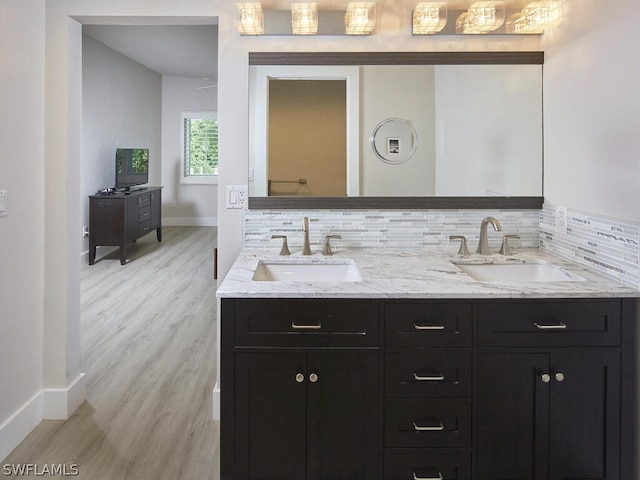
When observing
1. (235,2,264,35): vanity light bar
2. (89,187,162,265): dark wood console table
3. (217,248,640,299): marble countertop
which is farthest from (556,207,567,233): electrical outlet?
(89,187,162,265): dark wood console table

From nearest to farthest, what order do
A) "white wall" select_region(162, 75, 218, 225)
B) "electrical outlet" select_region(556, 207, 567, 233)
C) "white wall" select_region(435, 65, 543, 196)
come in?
1. "electrical outlet" select_region(556, 207, 567, 233)
2. "white wall" select_region(435, 65, 543, 196)
3. "white wall" select_region(162, 75, 218, 225)

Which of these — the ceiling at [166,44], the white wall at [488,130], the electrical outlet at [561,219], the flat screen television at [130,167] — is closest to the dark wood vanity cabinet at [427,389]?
the electrical outlet at [561,219]

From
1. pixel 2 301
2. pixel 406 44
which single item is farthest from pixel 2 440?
pixel 406 44

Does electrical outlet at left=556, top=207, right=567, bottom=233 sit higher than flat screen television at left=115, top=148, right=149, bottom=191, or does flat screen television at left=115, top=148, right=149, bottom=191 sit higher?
flat screen television at left=115, top=148, right=149, bottom=191

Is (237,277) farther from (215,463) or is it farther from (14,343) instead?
(14,343)

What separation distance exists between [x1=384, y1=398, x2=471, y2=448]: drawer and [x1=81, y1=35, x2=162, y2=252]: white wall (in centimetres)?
562

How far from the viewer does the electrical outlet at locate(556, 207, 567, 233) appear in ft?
7.35

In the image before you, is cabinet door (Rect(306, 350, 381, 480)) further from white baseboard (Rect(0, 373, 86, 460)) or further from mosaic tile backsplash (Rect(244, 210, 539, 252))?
white baseboard (Rect(0, 373, 86, 460))

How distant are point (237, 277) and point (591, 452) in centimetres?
137

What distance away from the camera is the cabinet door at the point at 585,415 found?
→ 1744mm

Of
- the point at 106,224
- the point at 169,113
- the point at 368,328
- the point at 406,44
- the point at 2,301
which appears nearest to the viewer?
the point at 368,328

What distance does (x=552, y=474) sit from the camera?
175cm

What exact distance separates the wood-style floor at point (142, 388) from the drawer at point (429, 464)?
0.76 m

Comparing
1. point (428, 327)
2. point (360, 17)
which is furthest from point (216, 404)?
point (360, 17)
